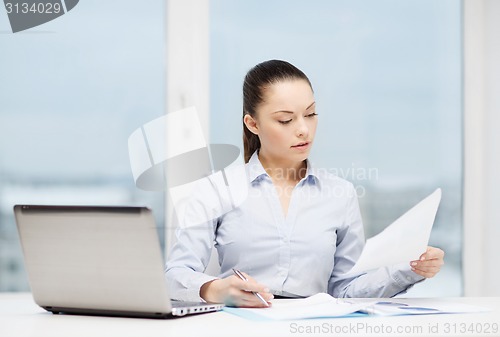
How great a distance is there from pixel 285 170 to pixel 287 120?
17 centimetres

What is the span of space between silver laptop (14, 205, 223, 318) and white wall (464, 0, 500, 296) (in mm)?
1913

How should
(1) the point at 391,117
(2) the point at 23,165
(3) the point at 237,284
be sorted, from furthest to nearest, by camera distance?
1. (1) the point at 391,117
2. (2) the point at 23,165
3. (3) the point at 237,284

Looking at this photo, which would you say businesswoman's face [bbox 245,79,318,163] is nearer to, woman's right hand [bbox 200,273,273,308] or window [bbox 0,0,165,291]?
woman's right hand [bbox 200,273,273,308]

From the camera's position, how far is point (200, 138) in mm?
2768

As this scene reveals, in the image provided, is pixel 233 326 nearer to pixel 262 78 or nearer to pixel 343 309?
pixel 343 309

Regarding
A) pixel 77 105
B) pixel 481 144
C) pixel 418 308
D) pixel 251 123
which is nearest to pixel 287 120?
pixel 251 123

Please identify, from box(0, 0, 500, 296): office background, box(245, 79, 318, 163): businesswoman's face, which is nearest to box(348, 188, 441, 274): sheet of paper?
box(245, 79, 318, 163): businesswoman's face

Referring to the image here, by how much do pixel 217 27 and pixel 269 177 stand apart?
107cm

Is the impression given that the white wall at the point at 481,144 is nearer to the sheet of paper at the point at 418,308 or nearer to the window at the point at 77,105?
the window at the point at 77,105

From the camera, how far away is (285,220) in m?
1.93

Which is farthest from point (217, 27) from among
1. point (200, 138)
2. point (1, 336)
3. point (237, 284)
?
point (1, 336)

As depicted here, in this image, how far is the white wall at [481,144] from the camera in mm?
2920

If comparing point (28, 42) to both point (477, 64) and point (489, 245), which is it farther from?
point (489, 245)

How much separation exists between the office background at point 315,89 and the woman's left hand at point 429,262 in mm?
1314
